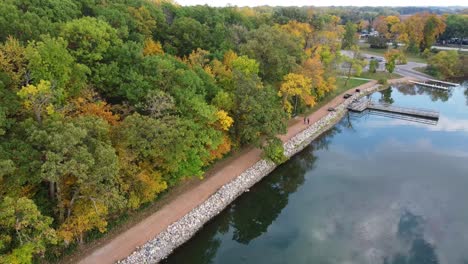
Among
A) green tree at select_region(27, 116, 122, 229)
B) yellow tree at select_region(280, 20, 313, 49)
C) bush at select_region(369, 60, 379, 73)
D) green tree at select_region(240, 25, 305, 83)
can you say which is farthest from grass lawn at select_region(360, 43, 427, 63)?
green tree at select_region(27, 116, 122, 229)

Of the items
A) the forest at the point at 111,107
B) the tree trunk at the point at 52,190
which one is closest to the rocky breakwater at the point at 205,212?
the forest at the point at 111,107

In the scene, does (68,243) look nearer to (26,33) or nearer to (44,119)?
(44,119)

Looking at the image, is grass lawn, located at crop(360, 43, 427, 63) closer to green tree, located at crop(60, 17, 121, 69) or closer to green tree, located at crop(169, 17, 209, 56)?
green tree, located at crop(169, 17, 209, 56)

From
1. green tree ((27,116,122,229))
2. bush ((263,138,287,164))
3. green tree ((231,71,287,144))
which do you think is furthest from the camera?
bush ((263,138,287,164))

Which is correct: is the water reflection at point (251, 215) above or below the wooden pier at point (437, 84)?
above

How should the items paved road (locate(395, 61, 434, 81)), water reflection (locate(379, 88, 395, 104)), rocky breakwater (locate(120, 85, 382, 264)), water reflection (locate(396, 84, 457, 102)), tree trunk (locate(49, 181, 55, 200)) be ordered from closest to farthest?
tree trunk (locate(49, 181, 55, 200)) < rocky breakwater (locate(120, 85, 382, 264)) < water reflection (locate(379, 88, 395, 104)) < water reflection (locate(396, 84, 457, 102)) < paved road (locate(395, 61, 434, 81))

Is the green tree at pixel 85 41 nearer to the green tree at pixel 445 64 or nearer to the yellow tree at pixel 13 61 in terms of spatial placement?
the yellow tree at pixel 13 61
